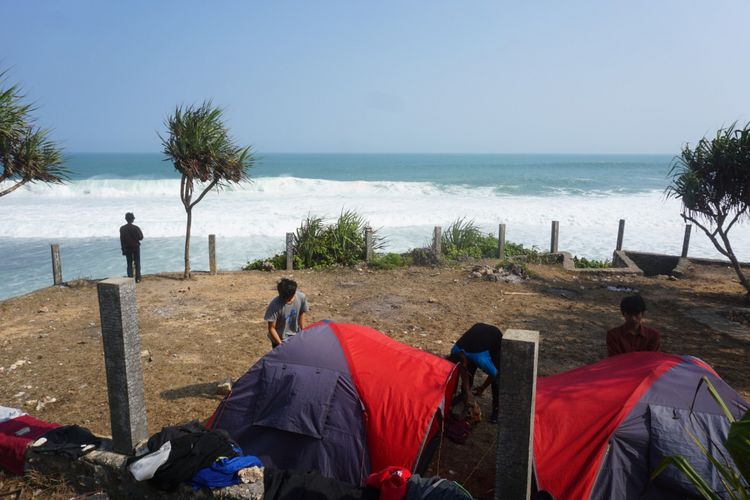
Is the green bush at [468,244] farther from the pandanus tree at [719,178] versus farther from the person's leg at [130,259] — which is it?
the person's leg at [130,259]

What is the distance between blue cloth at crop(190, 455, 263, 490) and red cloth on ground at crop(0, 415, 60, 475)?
1705mm

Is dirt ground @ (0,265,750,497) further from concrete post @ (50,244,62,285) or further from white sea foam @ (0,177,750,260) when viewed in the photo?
white sea foam @ (0,177,750,260)

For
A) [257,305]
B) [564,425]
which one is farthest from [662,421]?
[257,305]

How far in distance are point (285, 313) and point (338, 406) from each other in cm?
160

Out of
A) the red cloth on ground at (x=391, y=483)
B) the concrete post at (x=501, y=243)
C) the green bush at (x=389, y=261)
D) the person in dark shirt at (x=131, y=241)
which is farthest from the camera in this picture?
the concrete post at (x=501, y=243)

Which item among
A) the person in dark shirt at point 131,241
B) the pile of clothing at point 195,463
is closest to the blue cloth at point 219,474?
the pile of clothing at point 195,463

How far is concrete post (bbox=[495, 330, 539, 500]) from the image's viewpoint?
110 inches

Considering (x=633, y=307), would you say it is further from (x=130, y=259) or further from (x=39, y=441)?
(x=130, y=259)

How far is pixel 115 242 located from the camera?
19156 millimetres

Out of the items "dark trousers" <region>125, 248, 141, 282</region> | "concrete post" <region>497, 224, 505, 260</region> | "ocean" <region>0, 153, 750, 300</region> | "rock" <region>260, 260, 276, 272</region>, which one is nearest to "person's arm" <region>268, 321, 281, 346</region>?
"dark trousers" <region>125, 248, 141, 282</region>

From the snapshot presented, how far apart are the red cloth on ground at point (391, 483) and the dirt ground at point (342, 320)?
3.40 feet

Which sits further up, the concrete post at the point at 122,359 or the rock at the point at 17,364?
the concrete post at the point at 122,359

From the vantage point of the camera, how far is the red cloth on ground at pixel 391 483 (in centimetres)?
326

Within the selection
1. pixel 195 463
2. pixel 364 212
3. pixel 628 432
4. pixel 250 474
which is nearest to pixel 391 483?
pixel 250 474
